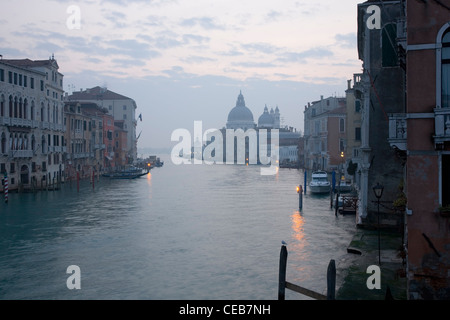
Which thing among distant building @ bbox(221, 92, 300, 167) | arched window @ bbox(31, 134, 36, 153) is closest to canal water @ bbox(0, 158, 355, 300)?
arched window @ bbox(31, 134, 36, 153)

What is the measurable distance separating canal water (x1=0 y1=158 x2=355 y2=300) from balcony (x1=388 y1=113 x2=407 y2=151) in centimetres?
509

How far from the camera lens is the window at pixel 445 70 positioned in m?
9.40

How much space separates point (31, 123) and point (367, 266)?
32964 mm

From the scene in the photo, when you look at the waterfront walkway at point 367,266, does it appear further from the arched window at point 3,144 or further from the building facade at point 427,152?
the arched window at point 3,144

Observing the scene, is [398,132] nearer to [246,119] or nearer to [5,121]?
[5,121]

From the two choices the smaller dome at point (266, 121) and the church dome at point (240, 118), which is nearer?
the smaller dome at point (266, 121)

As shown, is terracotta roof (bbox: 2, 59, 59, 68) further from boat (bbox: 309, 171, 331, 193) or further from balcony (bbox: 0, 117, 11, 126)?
boat (bbox: 309, 171, 331, 193)

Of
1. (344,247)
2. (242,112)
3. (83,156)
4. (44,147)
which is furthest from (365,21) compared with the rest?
(242,112)

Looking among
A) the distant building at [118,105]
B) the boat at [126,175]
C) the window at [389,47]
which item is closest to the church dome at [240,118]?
the distant building at [118,105]

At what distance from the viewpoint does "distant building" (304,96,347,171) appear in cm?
5856

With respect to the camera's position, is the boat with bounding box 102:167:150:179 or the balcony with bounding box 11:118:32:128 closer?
the balcony with bounding box 11:118:32:128

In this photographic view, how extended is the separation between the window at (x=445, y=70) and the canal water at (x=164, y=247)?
620 cm

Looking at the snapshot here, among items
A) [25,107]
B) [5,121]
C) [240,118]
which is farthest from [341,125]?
[240,118]

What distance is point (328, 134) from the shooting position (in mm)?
59438
